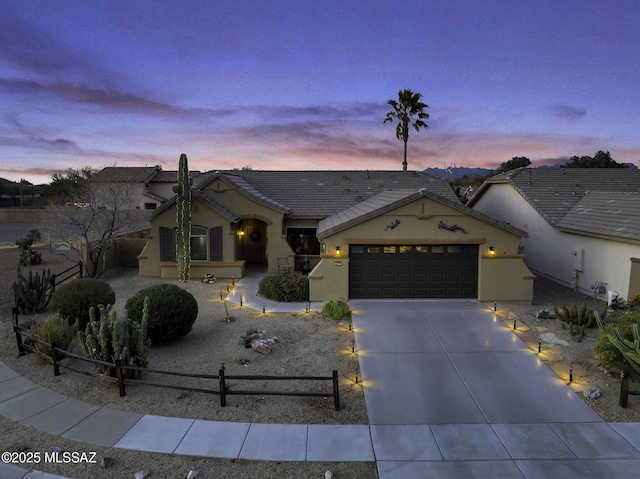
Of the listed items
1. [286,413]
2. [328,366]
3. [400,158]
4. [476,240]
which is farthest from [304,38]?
[400,158]

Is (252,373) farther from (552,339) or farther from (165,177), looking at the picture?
(165,177)

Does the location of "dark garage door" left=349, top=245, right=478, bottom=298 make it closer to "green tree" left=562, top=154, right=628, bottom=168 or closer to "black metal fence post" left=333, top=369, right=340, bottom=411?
"black metal fence post" left=333, top=369, right=340, bottom=411

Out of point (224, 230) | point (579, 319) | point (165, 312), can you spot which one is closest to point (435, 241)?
point (579, 319)

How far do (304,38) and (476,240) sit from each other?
14064 millimetres

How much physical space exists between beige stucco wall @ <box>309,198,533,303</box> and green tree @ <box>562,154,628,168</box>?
41556 millimetres

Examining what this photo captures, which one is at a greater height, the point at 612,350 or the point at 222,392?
the point at 612,350

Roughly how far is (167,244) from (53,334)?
11.0m

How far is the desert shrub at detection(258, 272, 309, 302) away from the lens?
16688 millimetres

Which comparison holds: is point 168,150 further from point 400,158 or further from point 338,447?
point 338,447

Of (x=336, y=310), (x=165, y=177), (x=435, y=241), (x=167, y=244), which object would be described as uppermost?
(x=165, y=177)

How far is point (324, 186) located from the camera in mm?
26219

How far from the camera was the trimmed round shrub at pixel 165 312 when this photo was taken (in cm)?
1148

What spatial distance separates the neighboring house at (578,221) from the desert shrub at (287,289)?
12432 millimetres

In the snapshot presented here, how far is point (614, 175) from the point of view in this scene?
2503cm
